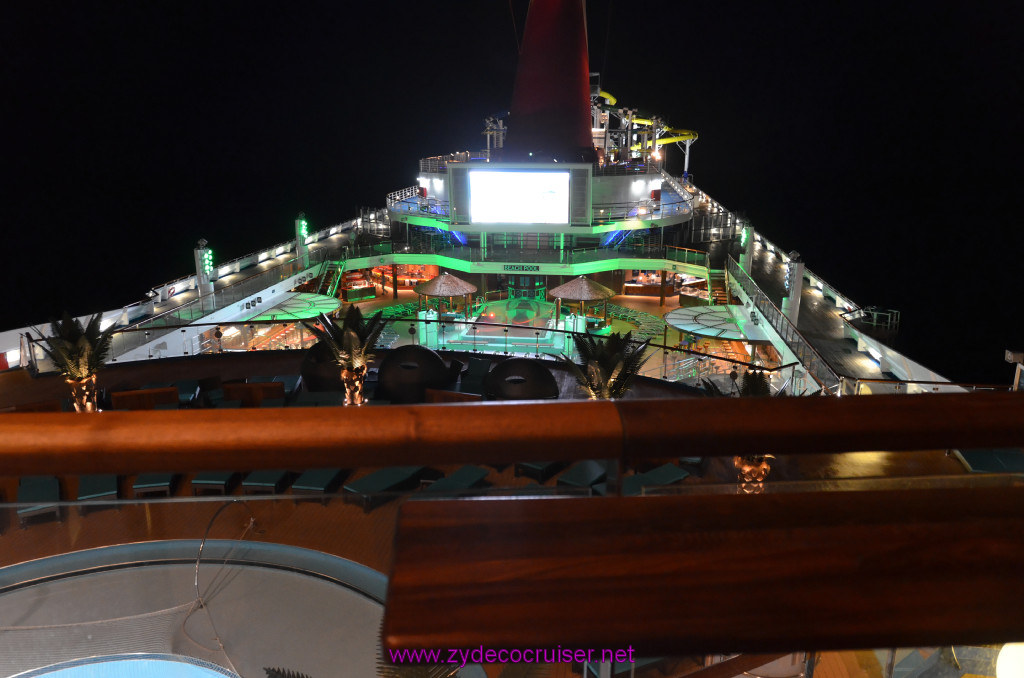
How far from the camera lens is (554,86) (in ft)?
91.9

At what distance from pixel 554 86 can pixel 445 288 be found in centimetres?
1187

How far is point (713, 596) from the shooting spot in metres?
1.12

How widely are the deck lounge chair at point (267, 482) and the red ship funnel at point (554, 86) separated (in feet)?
72.4

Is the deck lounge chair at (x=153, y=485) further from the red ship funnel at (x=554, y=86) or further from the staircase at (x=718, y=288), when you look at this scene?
the red ship funnel at (x=554, y=86)

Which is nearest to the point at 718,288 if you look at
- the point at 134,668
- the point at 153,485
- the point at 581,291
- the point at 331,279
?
the point at 581,291

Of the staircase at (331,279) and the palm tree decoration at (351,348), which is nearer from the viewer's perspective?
the palm tree decoration at (351,348)

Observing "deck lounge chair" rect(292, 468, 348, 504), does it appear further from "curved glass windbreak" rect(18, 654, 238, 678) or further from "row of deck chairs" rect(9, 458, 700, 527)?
"curved glass windbreak" rect(18, 654, 238, 678)

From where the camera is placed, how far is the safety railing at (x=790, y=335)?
12650mm

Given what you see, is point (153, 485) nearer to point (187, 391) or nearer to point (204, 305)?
point (187, 391)

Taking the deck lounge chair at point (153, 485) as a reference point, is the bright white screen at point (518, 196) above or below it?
above

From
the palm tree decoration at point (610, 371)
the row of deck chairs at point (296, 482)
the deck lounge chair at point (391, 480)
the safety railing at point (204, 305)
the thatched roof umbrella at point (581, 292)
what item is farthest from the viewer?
the thatched roof umbrella at point (581, 292)

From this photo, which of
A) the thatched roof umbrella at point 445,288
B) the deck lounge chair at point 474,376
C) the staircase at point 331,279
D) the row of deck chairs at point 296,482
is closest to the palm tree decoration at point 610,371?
the deck lounge chair at point 474,376

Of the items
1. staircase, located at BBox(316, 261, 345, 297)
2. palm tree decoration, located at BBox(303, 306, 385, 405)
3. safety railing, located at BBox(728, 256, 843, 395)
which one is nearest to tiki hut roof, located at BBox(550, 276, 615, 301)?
safety railing, located at BBox(728, 256, 843, 395)

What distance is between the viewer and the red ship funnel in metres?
27.7
